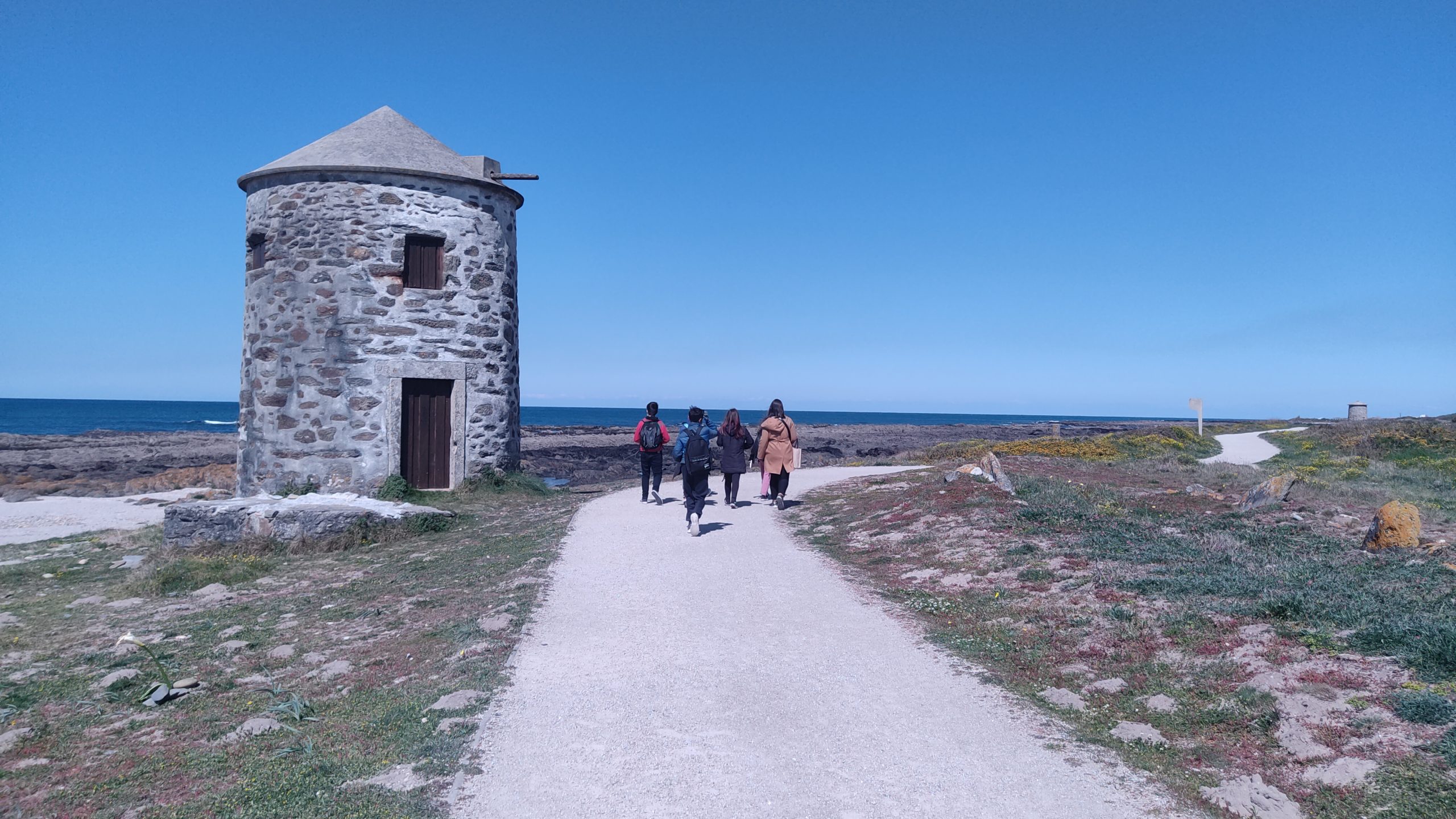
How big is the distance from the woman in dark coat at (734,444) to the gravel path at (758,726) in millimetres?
5456

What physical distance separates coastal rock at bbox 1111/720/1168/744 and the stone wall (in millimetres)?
13832

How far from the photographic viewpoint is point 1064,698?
5.86m

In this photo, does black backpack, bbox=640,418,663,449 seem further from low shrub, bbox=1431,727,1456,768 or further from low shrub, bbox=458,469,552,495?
low shrub, bbox=1431,727,1456,768

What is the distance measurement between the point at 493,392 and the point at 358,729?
39.9ft

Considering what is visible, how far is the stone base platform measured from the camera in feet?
40.3

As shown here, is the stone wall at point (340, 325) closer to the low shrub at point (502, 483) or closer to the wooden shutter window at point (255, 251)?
the wooden shutter window at point (255, 251)

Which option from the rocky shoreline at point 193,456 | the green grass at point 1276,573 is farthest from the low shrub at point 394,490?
the green grass at point 1276,573

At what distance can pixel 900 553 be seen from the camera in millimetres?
10812

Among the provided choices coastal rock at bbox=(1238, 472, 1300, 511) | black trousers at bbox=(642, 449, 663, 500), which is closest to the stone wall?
black trousers at bbox=(642, 449, 663, 500)

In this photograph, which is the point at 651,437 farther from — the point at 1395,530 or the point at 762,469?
the point at 1395,530

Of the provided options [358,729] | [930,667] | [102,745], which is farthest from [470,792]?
[930,667]

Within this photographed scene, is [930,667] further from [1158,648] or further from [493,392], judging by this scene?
[493,392]

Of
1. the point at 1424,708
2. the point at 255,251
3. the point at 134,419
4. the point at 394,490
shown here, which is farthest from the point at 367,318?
the point at 134,419

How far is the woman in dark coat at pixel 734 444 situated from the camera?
46.6 feet
